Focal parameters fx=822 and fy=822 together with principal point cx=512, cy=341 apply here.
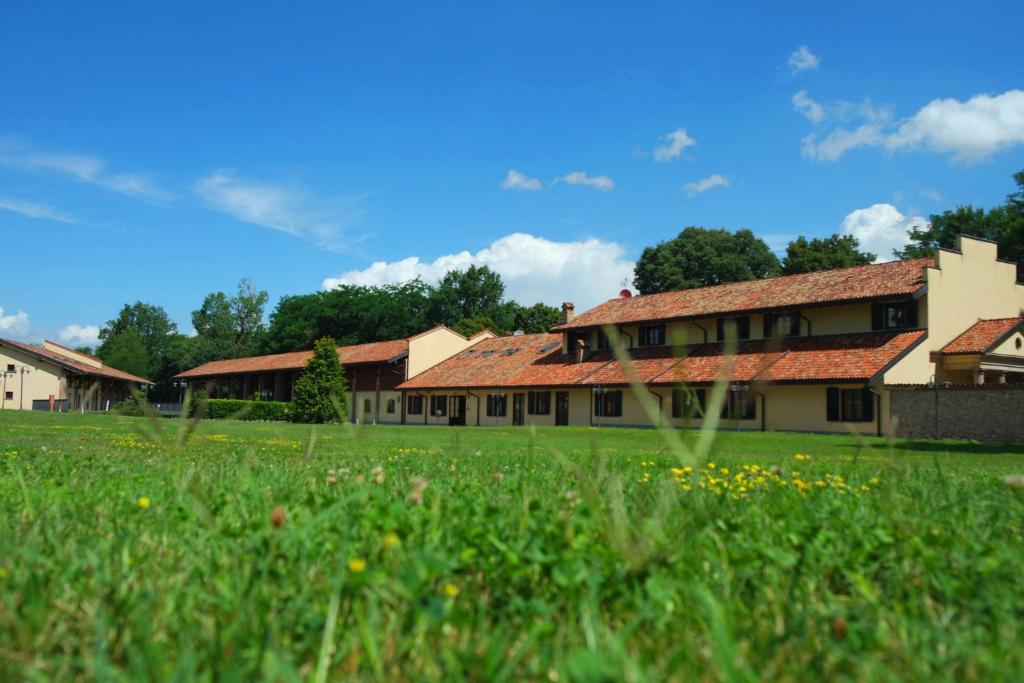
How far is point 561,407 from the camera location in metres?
42.8

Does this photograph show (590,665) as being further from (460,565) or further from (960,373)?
(960,373)

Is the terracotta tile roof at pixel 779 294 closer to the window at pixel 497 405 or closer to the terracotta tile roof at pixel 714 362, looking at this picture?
the terracotta tile roof at pixel 714 362

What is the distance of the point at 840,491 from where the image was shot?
5.09 meters

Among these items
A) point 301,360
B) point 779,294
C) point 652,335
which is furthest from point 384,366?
point 779,294

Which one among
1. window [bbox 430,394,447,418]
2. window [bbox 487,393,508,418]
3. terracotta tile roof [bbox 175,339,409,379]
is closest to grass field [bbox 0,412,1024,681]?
window [bbox 487,393,508,418]

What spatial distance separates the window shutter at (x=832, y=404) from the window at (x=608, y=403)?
34.5ft

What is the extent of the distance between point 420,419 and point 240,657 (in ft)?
163

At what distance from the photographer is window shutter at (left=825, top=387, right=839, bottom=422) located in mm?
31062

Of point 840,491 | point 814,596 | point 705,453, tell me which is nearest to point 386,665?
point 705,453

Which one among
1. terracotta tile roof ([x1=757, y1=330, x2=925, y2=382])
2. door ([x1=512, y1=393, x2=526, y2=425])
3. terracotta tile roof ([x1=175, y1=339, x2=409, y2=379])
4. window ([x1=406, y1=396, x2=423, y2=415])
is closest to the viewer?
terracotta tile roof ([x1=757, y1=330, x2=925, y2=382])

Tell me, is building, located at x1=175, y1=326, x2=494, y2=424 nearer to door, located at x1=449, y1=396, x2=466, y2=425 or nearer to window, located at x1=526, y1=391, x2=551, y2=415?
door, located at x1=449, y1=396, x2=466, y2=425

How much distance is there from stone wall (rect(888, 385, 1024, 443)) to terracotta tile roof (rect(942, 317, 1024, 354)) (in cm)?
460

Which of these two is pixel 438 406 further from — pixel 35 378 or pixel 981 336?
pixel 35 378

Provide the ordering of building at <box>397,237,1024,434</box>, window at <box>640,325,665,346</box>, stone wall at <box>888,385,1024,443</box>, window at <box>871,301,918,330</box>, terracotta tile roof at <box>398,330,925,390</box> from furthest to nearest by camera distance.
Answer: window at <box>640,325,665,346</box> < window at <box>871,301,918,330</box> < building at <box>397,237,1024,434</box> < terracotta tile roof at <box>398,330,925,390</box> < stone wall at <box>888,385,1024,443</box>
